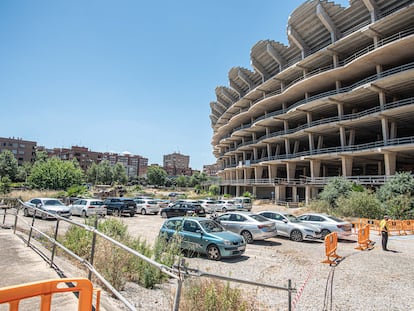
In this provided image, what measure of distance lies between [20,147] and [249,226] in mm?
113660

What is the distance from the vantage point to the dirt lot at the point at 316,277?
18.3ft

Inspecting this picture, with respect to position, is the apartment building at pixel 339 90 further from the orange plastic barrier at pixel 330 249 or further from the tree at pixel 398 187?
the orange plastic barrier at pixel 330 249

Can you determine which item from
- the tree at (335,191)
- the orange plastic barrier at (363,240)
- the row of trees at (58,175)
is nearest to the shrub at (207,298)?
the orange plastic barrier at (363,240)

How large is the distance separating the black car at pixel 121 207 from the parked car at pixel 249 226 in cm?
1250

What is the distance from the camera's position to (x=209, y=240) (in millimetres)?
9344

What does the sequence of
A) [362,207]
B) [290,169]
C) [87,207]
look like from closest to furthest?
[87,207] → [362,207] → [290,169]

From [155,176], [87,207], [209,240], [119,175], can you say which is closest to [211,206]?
[87,207]

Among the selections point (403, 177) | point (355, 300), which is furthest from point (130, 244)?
point (403, 177)

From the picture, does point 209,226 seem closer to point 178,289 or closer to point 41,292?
point 178,289

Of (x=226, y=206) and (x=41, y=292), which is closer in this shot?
(x=41, y=292)

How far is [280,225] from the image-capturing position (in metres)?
14.3

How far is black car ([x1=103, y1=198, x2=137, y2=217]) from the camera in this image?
23062 mm

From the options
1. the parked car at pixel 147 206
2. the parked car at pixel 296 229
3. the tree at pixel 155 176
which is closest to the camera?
the parked car at pixel 296 229

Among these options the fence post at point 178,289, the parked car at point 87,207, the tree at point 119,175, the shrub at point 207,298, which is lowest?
the parked car at point 87,207
